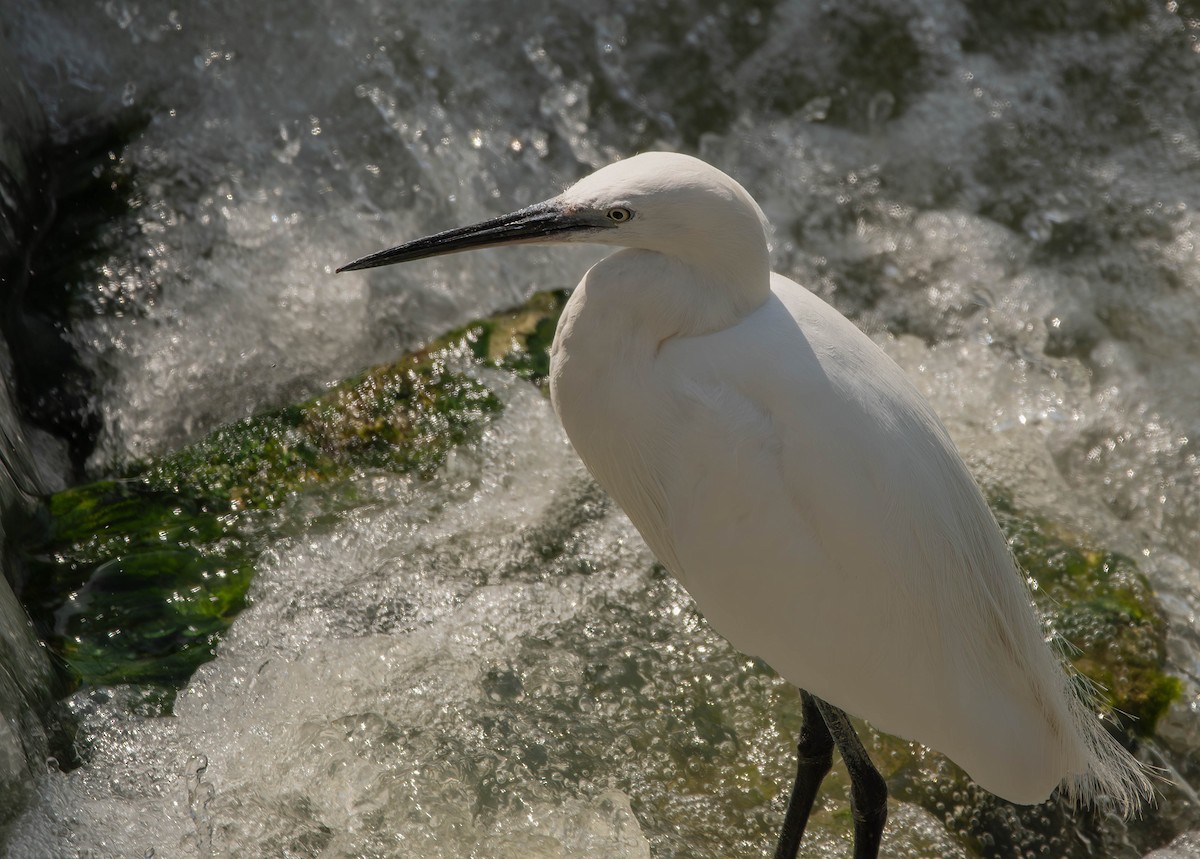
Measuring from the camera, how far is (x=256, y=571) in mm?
3090

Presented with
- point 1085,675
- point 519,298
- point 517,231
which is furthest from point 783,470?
point 519,298

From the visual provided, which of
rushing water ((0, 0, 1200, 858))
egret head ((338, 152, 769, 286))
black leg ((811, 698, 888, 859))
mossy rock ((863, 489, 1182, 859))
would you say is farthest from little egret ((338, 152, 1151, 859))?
rushing water ((0, 0, 1200, 858))

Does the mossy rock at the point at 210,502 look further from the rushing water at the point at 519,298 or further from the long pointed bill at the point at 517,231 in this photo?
the long pointed bill at the point at 517,231

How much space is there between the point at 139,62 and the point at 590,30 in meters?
1.82

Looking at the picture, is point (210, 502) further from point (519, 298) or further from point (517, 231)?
point (517, 231)

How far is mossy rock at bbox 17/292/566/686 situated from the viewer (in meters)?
2.89

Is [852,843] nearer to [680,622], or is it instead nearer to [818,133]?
[680,622]

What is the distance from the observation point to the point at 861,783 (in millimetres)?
2406

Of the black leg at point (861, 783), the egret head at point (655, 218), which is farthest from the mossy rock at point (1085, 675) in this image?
the egret head at point (655, 218)

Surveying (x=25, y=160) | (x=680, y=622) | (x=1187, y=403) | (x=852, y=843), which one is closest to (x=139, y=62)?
(x=25, y=160)

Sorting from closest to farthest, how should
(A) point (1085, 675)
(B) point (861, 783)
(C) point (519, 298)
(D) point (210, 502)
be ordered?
(B) point (861, 783), (A) point (1085, 675), (D) point (210, 502), (C) point (519, 298)

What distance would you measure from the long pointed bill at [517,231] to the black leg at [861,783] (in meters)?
1.07

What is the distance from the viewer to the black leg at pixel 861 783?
2.38 meters

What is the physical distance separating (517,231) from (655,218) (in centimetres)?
24
